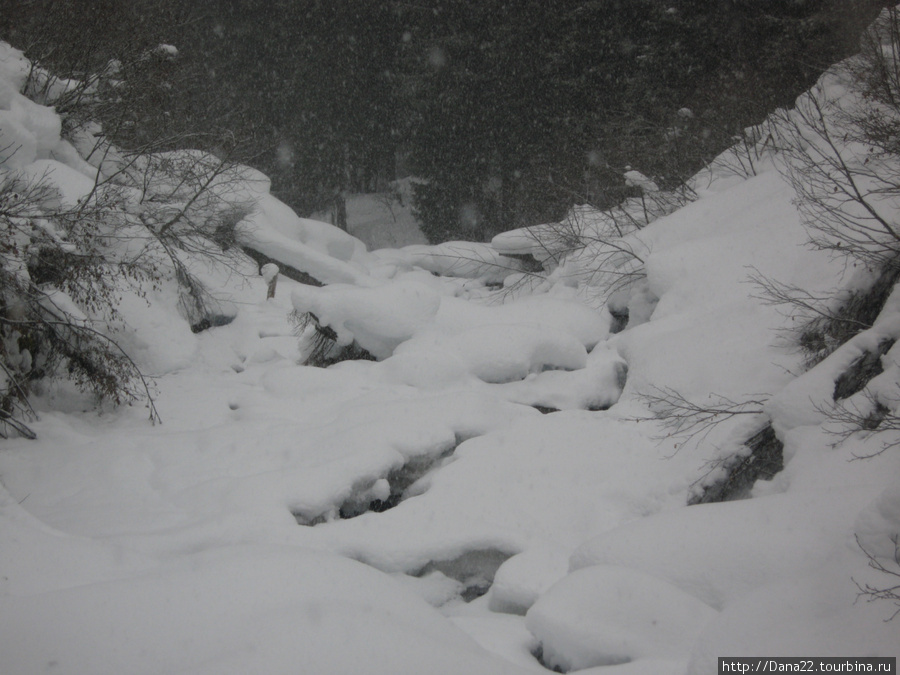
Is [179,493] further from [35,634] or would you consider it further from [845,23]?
[845,23]

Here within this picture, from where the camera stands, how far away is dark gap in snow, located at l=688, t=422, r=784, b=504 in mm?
4660

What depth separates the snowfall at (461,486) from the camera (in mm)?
2426

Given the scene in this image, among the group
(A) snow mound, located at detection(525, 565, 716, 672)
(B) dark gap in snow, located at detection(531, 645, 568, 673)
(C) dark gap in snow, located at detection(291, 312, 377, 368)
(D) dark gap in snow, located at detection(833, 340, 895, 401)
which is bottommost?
(C) dark gap in snow, located at detection(291, 312, 377, 368)

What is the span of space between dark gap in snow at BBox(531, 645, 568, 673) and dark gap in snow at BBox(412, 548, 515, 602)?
130 centimetres

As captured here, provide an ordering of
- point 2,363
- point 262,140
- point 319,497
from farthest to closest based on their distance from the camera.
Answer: point 262,140
point 2,363
point 319,497

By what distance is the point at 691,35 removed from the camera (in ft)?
56.2

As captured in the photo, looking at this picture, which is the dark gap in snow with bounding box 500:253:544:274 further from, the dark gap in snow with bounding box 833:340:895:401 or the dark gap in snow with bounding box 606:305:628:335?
the dark gap in snow with bounding box 833:340:895:401

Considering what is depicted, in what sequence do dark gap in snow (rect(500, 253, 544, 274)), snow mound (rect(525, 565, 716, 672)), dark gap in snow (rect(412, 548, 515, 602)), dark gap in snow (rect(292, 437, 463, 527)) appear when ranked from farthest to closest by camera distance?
1. dark gap in snow (rect(500, 253, 544, 274))
2. dark gap in snow (rect(292, 437, 463, 527))
3. dark gap in snow (rect(412, 548, 515, 602))
4. snow mound (rect(525, 565, 716, 672))

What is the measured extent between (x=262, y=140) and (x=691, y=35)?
1457 centimetres

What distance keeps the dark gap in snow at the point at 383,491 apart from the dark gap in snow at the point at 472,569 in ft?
2.86

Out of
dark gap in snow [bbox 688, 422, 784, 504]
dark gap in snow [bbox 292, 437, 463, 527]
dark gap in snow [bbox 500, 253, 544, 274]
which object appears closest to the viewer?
dark gap in snow [bbox 688, 422, 784, 504]

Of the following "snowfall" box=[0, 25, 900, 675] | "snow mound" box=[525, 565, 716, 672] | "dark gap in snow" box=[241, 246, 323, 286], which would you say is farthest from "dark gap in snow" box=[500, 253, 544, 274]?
"snow mound" box=[525, 565, 716, 672]

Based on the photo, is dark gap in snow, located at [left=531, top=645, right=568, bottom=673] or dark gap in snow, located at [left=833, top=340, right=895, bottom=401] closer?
dark gap in snow, located at [left=531, top=645, right=568, bottom=673]

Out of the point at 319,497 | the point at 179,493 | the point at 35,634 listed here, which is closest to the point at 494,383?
the point at 319,497
